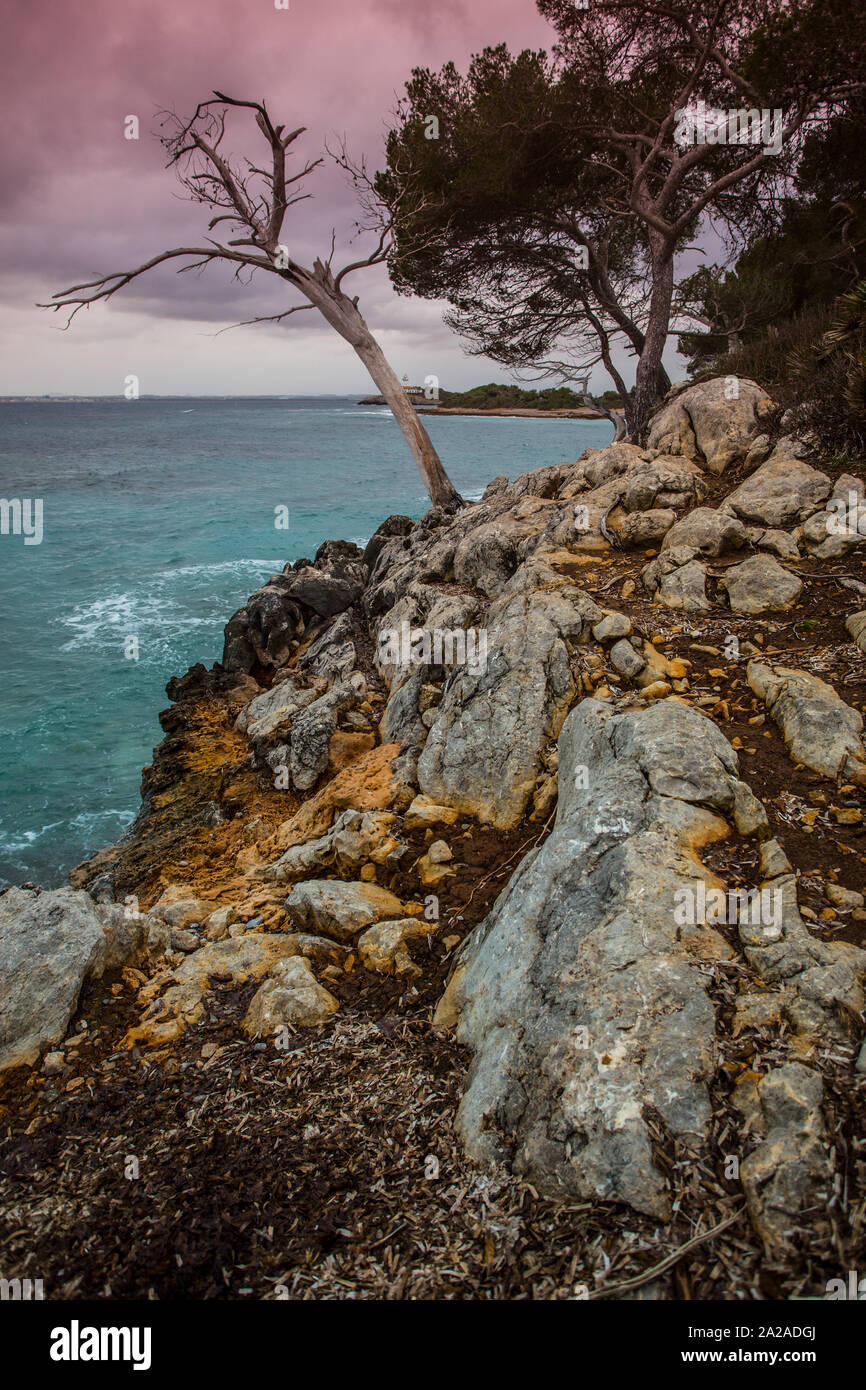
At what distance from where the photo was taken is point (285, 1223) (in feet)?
8.84

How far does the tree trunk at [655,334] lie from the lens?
1198cm

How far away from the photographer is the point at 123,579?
24.5m

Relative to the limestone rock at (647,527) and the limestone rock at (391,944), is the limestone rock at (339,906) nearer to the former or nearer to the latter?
the limestone rock at (391,944)

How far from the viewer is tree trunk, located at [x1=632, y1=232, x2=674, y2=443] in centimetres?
1198

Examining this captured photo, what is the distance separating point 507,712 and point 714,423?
635cm

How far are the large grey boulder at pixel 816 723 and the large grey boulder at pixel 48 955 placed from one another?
4691mm

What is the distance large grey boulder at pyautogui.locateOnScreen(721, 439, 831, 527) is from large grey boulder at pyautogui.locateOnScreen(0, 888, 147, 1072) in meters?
6.99

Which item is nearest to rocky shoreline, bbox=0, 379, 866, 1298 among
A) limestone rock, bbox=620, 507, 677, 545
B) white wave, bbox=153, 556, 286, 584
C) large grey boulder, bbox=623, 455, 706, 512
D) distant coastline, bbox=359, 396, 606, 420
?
limestone rock, bbox=620, 507, 677, 545

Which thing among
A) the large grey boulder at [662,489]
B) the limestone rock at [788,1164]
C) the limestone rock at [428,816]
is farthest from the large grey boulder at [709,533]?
the limestone rock at [788,1164]

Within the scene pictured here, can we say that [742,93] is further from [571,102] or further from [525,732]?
[525,732]

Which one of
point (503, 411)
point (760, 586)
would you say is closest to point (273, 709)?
point (760, 586)

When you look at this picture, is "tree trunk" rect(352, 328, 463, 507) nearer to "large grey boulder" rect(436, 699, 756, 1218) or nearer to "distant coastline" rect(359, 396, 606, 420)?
"large grey boulder" rect(436, 699, 756, 1218)

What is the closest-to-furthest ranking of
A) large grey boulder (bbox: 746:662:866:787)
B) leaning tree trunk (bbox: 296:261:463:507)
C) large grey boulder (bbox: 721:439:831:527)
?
large grey boulder (bbox: 746:662:866:787)
large grey boulder (bbox: 721:439:831:527)
leaning tree trunk (bbox: 296:261:463:507)
